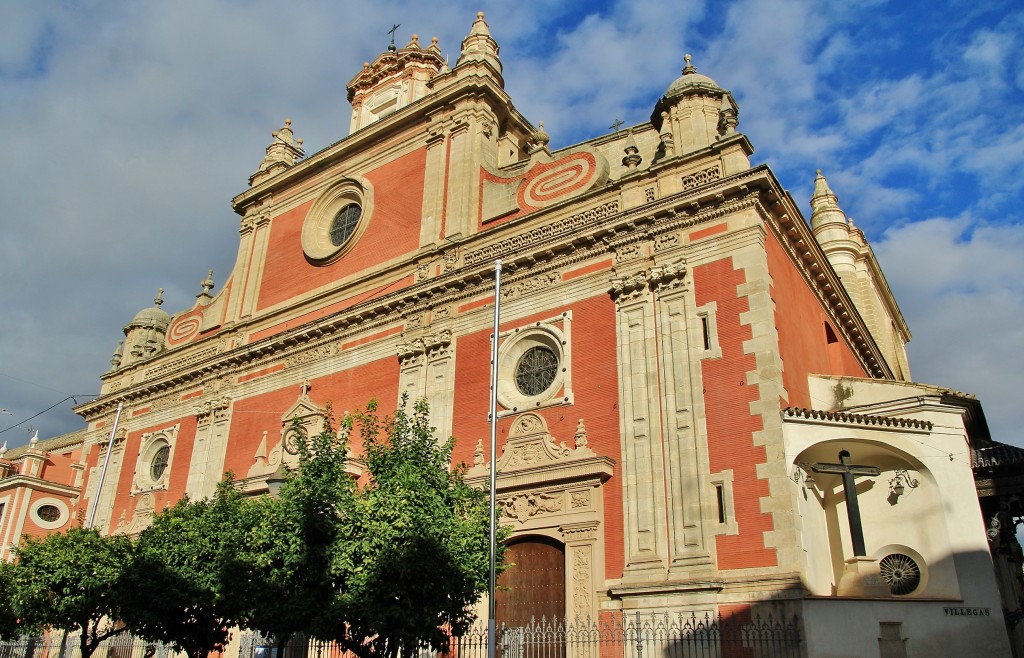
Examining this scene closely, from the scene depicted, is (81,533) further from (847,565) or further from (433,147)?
(847,565)

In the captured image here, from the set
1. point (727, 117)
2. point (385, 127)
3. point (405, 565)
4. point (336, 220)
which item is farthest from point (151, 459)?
point (727, 117)

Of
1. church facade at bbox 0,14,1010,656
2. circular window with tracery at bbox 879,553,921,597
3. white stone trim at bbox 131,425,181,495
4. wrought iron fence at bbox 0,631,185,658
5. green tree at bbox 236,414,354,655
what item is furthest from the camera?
white stone trim at bbox 131,425,181,495

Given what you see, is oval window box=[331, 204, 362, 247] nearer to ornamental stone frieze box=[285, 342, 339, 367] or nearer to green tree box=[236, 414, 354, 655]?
ornamental stone frieze box=[285, 342, 339, 367]

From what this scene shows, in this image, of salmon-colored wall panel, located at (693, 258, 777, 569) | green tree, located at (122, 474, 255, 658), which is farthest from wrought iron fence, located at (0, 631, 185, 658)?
salmon-colored wall panel, located at (693, 258, 777, 569)

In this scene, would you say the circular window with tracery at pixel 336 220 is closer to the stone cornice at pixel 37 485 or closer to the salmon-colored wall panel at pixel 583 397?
the salmon-colored wall panel at pixel 583 397

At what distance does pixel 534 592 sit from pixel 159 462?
16419 millimetres

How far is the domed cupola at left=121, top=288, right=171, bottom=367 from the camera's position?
101ft

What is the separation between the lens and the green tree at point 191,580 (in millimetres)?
14727

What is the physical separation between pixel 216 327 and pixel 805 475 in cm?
2028

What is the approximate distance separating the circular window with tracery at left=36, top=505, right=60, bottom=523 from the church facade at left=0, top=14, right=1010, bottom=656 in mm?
4345

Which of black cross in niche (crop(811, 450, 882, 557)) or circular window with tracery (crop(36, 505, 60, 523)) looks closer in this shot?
black cross in niche (crop(811, 450, 882, 557))

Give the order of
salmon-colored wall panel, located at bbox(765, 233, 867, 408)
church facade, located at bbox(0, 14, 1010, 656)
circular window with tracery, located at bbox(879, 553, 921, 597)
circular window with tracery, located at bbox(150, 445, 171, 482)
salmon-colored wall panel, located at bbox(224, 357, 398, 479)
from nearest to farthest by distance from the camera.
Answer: church facade, located at bbox(0, 14, 1010, 656)
circular window with tracery, located at bbox(879, 553, 921, 597)
salmon-colored wall panel, located at bbox(765, 233, 867, 408)
salmon-colored wall panel, located at bbox(224, 357, 398, 479)
circular window with tracery, located at bbox(150, 445, 171, 482)

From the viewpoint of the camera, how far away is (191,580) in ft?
49.6

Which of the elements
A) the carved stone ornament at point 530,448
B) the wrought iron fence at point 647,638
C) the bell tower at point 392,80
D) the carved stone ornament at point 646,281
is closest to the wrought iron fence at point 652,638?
the wrought iron fence at point 647,638
